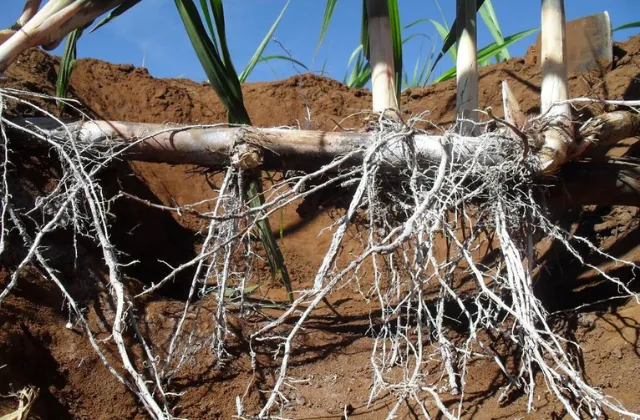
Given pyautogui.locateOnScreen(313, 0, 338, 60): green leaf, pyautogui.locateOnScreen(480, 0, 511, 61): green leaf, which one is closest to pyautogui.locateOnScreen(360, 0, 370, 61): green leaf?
pyautogui.locateOnScreen(313, 0, 338, 60): green leaf

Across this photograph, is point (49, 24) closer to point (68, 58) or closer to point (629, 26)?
point (68, 58)

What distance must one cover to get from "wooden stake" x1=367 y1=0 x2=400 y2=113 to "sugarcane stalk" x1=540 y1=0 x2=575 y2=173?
488mm

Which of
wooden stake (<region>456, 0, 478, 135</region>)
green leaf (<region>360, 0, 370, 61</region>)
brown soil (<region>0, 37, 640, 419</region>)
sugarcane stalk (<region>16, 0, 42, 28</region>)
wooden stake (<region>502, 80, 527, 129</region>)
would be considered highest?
sugarcane stalk (<region>16, 0, 42, 28</region>)

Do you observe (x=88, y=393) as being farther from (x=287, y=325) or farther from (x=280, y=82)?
(x=280, y=82)

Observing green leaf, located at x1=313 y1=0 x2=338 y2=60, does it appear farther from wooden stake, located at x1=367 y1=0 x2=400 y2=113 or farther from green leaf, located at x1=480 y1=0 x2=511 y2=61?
green leaf, located at x1=480 y1=0 x2=511 y2=61

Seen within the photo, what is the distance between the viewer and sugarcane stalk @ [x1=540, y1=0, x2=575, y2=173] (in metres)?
1.87

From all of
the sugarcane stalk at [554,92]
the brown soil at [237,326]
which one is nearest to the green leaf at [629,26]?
the brown soil at [237,326]

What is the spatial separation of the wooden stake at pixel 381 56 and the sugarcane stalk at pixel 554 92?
1.60 feet

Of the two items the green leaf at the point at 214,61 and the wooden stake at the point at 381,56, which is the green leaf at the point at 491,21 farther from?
the green leaf at the point at 214,61

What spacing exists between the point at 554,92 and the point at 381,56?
0.58 m

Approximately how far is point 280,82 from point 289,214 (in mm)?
971

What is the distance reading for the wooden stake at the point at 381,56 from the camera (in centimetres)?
206

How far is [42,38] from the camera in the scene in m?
1.97

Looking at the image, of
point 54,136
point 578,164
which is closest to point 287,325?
point 54,136
